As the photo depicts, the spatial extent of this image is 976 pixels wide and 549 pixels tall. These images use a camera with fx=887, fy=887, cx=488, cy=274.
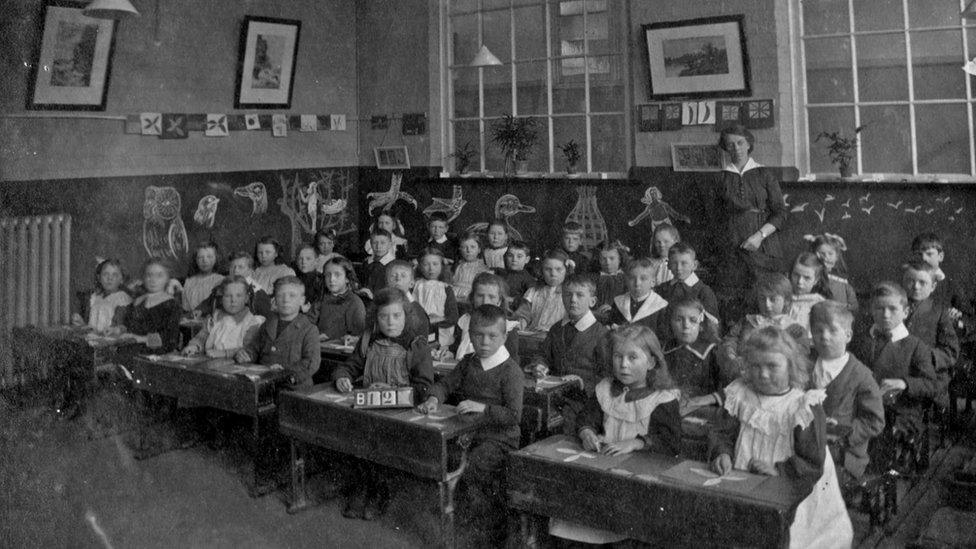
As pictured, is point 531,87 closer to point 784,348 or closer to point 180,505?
point 180,505

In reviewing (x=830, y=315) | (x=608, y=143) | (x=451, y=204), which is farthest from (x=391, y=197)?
(x=830, y=315)

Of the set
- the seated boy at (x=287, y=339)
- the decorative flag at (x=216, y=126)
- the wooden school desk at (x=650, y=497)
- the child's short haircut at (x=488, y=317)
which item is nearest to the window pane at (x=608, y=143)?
the decorative flag at (x=216, y=126)

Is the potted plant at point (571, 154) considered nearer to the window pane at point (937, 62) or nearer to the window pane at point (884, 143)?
the window pane at point (884, 143)

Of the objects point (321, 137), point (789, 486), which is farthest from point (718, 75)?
point (789, 486)

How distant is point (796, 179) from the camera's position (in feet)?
21.6

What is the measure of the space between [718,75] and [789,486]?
4707 millimetres

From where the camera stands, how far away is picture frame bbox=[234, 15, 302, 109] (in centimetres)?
805

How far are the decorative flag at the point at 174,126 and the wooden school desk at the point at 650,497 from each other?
17.8 feet

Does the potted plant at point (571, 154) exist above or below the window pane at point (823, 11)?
below

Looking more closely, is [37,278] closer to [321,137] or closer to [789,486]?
[321,137]

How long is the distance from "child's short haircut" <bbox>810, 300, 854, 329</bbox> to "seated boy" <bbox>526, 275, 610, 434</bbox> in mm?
1006

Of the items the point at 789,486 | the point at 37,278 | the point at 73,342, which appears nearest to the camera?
the point at 789,486

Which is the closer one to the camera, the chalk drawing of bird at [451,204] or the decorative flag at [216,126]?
the decorative flag at [216,126]

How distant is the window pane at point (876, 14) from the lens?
8.20 metres
